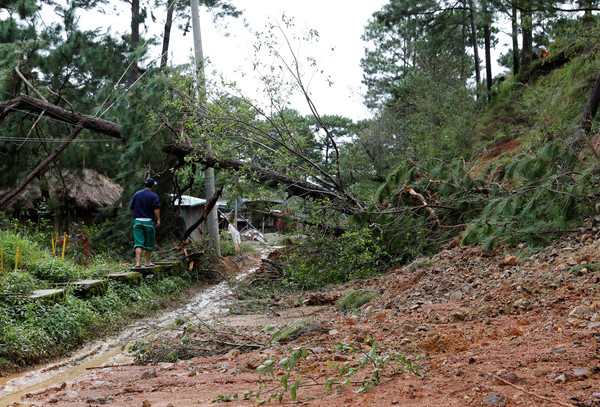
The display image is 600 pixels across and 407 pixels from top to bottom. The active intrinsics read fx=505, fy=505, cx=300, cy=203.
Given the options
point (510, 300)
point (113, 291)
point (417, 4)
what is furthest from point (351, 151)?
point (510, 300)

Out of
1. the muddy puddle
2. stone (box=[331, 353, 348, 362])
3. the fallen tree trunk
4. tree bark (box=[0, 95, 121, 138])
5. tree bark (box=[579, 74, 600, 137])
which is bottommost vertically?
the muddy puddle

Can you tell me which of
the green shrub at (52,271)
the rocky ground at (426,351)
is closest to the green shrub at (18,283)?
the green shrub at (52,271)

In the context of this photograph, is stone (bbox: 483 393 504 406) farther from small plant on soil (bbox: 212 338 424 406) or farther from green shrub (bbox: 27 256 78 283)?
green shrub (bbox: 27 256 78 283)

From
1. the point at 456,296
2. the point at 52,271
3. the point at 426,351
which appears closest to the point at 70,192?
the point at 52,271

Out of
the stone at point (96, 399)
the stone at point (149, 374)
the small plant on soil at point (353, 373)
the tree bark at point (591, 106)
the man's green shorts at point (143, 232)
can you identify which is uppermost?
the tree bark at point (591, 106)

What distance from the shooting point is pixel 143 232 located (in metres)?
9.07

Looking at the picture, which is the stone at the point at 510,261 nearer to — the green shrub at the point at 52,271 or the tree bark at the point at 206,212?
the green shrub at the point at 52,271

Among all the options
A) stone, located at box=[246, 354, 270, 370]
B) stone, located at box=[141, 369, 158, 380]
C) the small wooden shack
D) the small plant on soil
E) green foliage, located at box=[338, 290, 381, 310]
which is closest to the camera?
the small plant on soil

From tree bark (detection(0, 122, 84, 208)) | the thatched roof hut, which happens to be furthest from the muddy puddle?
the thatched roof hut

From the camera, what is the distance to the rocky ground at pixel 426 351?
2.50 m

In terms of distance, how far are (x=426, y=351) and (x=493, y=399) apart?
1244mm

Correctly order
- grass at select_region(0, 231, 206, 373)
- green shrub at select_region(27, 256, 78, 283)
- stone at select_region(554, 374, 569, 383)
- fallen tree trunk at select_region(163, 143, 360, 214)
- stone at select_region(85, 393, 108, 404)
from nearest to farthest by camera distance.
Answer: stone at select_region(554, 374, 569, 383) → stone at select_region(85, 393, 108, 404) → grass at select_region(0, 231, 206, 373) → green shrub at select_region(27, 256, 78, 283) → fallen tree trunk at select_region(163, 143, 360, 214)

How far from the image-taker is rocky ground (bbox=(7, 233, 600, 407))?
2.50m

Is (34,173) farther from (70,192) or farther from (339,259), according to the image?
(339,259)
